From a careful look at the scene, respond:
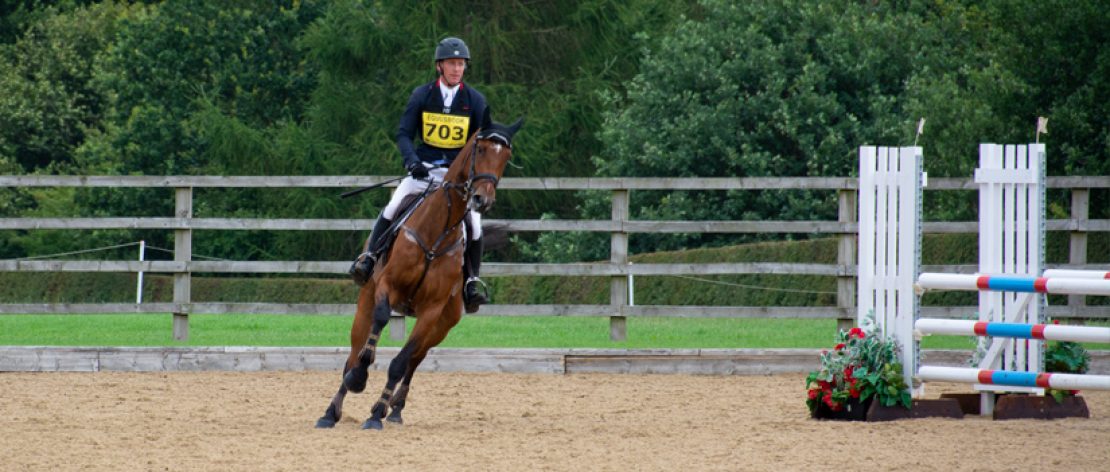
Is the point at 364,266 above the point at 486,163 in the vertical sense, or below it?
below

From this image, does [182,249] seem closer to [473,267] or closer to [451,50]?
[473,267]

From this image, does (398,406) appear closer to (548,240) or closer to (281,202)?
(548,240)

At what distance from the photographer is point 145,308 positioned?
39.5 feet

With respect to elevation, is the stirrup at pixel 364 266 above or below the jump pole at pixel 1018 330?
above

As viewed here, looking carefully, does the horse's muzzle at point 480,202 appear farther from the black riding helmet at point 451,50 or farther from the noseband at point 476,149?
the black riding helmet at point 451,50

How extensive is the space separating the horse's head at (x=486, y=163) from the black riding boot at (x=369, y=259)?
2.31 ft

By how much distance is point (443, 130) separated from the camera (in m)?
8.40

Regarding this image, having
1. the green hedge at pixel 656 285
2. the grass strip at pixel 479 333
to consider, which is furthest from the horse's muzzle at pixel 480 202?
the green hedge at pixel 656 285

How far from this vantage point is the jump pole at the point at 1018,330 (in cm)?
748

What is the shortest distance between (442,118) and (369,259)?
0.95 metres

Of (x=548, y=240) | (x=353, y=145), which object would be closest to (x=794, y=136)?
(x=548, y=240)

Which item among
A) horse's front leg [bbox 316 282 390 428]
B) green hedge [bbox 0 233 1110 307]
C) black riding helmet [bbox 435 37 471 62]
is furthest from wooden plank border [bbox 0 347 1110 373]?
green hedge [bbox 0 233 1110 307]

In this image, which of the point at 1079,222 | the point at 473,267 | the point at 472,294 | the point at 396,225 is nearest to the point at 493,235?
the point at 473,267

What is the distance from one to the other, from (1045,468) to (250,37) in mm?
30300
